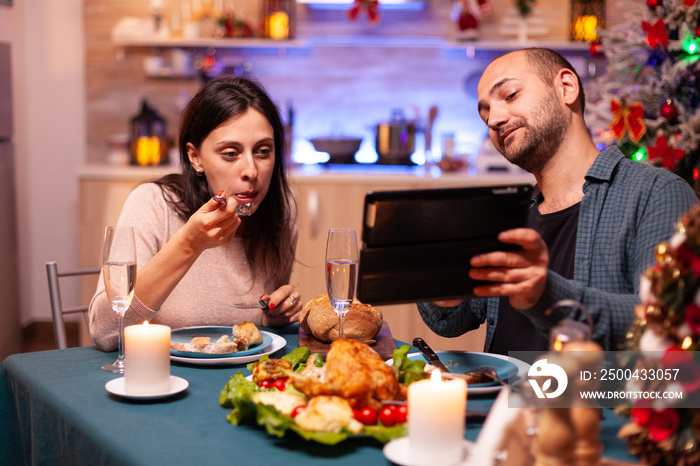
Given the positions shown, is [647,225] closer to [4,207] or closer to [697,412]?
[697,412]

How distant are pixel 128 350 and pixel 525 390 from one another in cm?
64

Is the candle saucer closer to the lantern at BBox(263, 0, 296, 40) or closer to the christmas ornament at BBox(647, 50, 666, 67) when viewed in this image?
the christmas ornament at BBox(647, 50, 666, 67)

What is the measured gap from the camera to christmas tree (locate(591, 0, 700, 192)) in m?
2.77

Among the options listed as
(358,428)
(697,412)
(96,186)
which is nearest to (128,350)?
(358,428)

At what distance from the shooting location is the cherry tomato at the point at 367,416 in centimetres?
93

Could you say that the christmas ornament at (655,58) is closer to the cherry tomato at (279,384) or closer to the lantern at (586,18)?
the lantern at (586,18)

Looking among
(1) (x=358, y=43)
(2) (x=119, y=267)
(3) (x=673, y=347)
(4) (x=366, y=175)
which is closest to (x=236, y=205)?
(2) (x=119, y=267)

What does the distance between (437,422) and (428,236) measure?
30 cm

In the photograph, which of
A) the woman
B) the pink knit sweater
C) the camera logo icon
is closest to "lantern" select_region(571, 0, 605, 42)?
the woman

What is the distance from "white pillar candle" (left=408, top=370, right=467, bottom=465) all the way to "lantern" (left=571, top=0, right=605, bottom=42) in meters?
3.77

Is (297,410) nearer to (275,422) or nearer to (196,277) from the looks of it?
(275,422)

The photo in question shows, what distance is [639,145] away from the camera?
2.94 m

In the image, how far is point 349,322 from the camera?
4.68ft

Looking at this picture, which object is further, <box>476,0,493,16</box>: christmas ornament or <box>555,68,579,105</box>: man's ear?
<box>476,0,493,16</box>: christmas ornament
